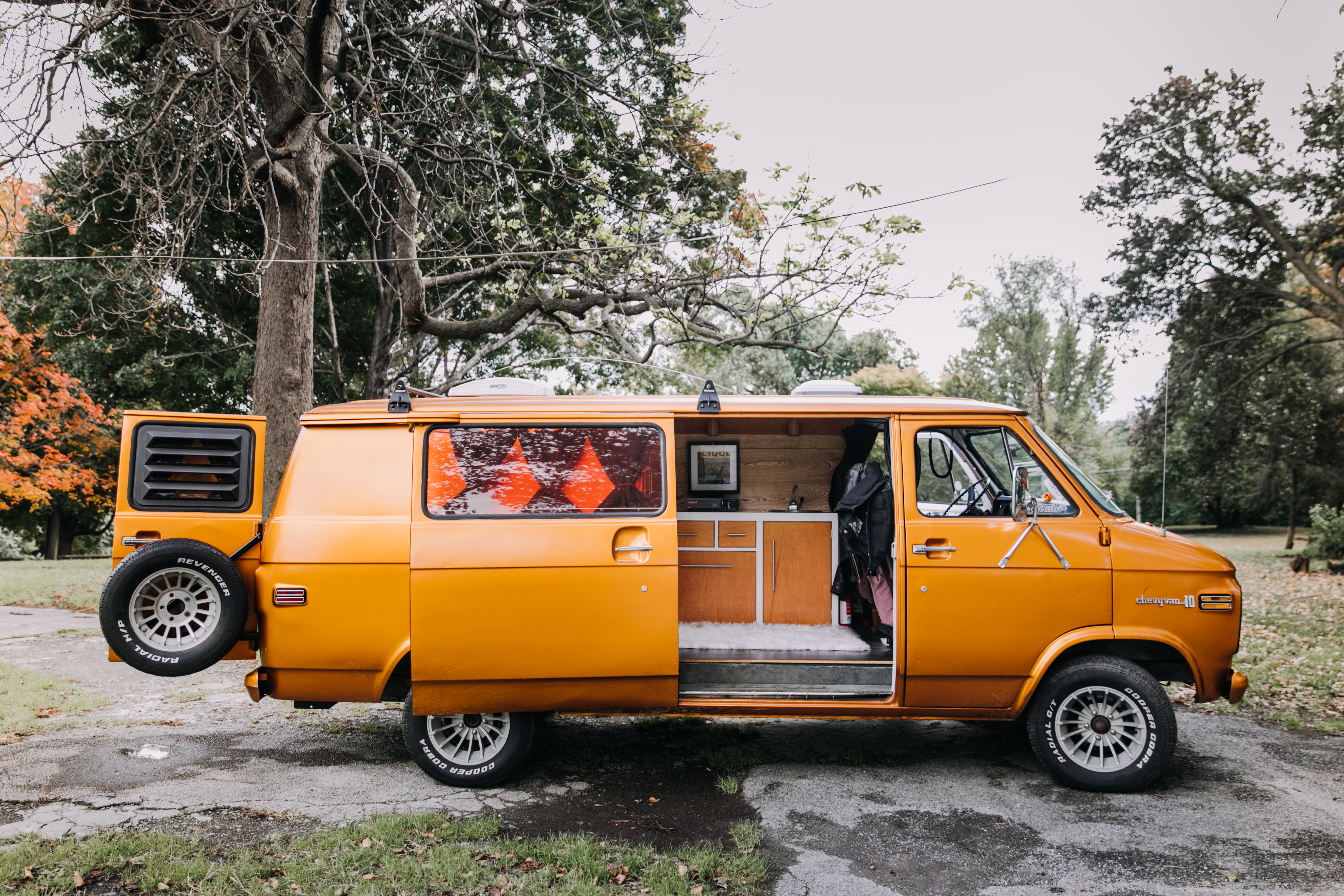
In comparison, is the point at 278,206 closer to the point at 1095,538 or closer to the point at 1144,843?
the point at 1095,538

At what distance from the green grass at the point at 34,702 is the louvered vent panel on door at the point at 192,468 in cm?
250

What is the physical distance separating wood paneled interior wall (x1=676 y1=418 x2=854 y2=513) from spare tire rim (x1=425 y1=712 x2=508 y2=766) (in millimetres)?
2691

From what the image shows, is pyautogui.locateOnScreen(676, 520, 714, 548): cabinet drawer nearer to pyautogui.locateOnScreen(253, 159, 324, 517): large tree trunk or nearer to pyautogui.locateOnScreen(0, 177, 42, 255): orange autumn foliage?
pyautogui.locateOnScreen(253, 159, 324, 517): large tree trunk

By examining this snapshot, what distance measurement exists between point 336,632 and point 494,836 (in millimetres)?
1488

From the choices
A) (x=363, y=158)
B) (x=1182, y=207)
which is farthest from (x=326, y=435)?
(x=1182, y=207)

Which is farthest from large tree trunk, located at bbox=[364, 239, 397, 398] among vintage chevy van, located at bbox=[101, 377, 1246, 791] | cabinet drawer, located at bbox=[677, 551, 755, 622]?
vintage chevy van, located at bbox=[101, 377, 1246, 791]

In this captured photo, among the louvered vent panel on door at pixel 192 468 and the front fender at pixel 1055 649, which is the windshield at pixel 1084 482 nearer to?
the front fender at pixel 1055 649

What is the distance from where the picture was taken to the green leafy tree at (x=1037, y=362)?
36.1 metres

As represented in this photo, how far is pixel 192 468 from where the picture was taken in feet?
16.3

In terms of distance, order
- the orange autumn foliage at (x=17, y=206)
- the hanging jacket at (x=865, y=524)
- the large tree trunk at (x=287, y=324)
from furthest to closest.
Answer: the orange autumn foliage at (x=17, y=206), the large tree trunk at (x=287, y=324), the hanging jacket at (x=865, y=524)

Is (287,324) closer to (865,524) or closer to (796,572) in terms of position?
(796,572)

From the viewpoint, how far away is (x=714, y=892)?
374cm

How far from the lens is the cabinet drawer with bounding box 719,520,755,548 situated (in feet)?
22.9

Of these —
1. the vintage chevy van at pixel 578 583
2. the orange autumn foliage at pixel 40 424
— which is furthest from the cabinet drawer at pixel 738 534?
the orange autumn foliage at pixel 40 424
